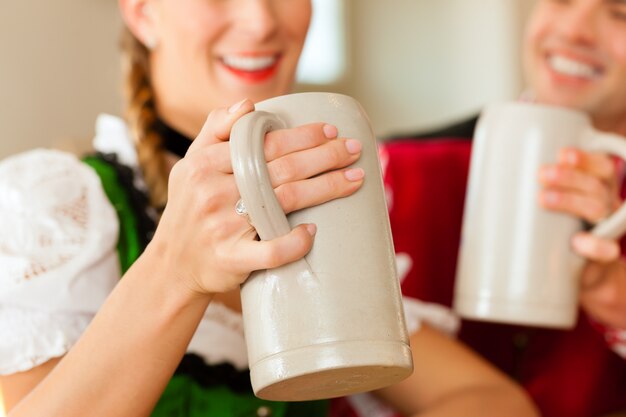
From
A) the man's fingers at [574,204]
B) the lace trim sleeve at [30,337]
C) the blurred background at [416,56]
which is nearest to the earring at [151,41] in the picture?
the lace trim sleeve at [30,337]

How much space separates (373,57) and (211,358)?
2.12 m

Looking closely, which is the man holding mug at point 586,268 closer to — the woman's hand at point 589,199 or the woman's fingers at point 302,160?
the woman's hand at point 589,199

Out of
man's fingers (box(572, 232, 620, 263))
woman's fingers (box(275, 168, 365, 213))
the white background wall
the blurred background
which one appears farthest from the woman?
the blurred background

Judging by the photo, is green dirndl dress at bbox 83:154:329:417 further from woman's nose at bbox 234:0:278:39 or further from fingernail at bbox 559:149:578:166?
fingernail at bbox 559:149:578:166

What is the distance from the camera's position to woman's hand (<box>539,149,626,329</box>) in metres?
0.82

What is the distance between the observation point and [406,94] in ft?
9.26

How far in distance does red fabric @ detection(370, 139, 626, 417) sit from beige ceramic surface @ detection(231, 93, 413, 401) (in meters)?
0.63

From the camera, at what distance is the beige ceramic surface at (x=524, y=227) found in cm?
82

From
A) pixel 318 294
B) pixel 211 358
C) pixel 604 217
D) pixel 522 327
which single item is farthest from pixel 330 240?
pixel 522 327

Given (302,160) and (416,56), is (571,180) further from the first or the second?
(416,56)

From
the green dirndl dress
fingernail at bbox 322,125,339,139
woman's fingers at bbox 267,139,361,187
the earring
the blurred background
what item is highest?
fingernail at bbox 322,125,339,139

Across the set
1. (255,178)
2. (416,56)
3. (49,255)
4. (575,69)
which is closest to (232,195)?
(255,178)

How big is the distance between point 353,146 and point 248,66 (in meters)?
0.34

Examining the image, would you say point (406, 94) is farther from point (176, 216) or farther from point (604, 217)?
point (176, 216)
